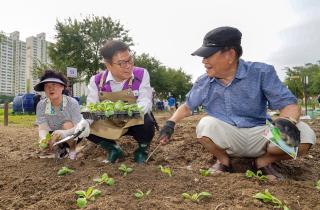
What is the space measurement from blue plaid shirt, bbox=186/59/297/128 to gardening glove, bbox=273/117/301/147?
0.37m

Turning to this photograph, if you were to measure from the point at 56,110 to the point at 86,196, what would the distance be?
1.98 meters

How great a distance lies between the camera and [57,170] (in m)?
2.92

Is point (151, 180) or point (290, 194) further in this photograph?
point (151, 180)

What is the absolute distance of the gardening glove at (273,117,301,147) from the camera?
94.0 inches

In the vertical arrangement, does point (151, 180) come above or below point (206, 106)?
below

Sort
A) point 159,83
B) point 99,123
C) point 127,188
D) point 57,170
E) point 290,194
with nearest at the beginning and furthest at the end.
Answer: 1. point 290,194
2. point 127,188
3. point 57,170
4. point 99,123
5. point 159,83

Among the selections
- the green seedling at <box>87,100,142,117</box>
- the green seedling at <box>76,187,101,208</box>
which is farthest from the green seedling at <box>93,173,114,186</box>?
the green seedling at <box>87,100,142,117</box>

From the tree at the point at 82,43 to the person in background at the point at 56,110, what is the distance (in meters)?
23.3

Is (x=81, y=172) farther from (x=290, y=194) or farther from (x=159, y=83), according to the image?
(x=159, y=83)

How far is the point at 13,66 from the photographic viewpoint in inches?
2817

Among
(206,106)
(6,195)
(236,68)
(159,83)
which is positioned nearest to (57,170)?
(6,195)

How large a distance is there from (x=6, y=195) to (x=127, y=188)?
2.71ft

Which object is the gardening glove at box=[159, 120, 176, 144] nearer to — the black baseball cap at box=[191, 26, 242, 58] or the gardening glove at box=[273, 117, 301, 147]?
the black baseball cap at box=[191, 26, 242, 58]

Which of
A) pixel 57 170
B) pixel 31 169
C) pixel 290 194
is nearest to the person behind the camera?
pixel 290 194
